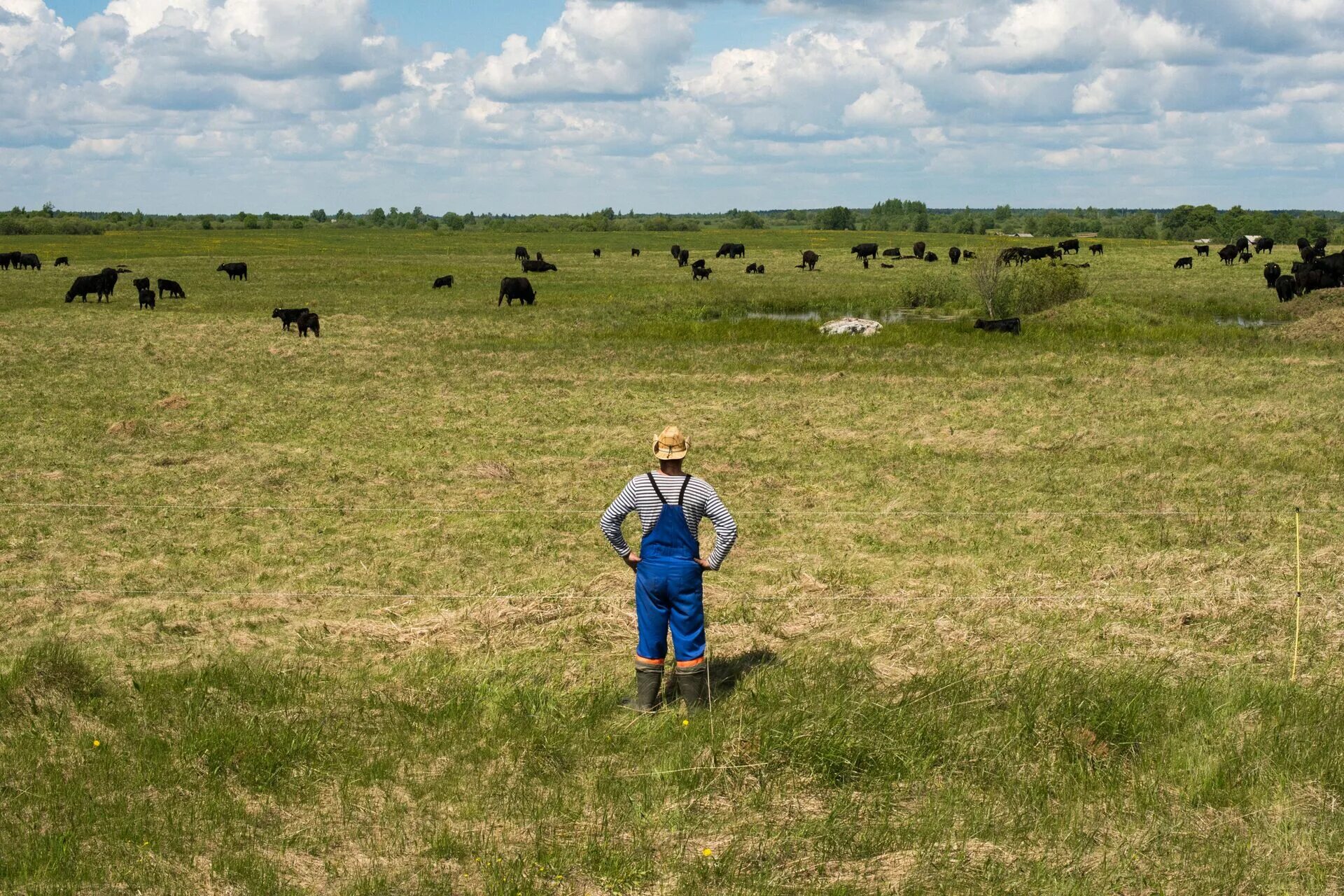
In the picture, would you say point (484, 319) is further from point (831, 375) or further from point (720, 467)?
point (720, 467)

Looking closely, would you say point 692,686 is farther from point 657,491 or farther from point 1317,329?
point 1317,329

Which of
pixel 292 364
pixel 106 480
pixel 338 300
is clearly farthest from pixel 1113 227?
pixel 106 480

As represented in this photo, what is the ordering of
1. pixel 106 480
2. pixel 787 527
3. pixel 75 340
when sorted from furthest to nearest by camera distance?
pixel 75 340 → pixel 106 480 → pixel 787 527

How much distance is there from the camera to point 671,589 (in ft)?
23.9

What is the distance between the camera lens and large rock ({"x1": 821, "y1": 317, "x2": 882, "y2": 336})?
31781mm

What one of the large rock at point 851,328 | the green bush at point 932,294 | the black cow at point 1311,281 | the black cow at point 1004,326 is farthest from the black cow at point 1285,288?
the large rock at point 851,328

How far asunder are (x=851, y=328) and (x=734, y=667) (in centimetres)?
2483

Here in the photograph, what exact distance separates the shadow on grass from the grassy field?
0.05m

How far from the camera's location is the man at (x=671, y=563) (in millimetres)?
7273

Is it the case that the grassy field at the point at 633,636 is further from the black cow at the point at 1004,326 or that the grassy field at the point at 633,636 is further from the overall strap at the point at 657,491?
the black cow at the point at 1004,326

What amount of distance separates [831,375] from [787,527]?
12.0 m

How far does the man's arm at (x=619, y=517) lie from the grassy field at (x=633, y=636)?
962 millimetres

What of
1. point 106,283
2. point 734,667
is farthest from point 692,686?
point 106,283

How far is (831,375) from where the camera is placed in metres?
24.9
